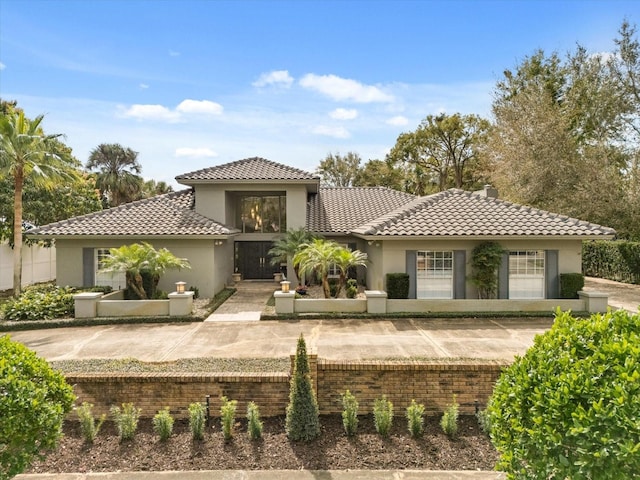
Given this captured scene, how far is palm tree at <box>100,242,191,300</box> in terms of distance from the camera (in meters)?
14.5

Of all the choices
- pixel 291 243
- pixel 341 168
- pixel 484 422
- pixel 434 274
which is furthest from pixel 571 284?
pixel 341 168

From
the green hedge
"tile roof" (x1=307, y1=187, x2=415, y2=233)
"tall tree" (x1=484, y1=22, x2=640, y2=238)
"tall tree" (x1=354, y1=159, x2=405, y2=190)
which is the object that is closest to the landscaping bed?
"tile roof" (x1=307, y1=187, x2=415, y2=233)

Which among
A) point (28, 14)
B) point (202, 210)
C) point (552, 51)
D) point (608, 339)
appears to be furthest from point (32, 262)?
point (552, 51)

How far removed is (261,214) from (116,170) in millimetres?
19696

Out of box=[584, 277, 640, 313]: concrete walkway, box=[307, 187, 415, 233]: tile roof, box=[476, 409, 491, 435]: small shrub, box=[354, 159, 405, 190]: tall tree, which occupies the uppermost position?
box=[354, 159, 405, 190]: tall tree

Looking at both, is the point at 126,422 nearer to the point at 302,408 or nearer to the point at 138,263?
the point at 302,408

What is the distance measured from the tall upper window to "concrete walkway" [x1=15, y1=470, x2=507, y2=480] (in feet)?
56.1

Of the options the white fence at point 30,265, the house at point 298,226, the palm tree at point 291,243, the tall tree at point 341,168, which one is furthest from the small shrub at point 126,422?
the tall tree at point 341,168

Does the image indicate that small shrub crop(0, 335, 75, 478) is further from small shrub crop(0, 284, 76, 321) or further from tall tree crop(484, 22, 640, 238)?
tall tree crop(484, 22, 640, 238)

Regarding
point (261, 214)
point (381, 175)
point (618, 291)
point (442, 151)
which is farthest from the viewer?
point (381, 175)

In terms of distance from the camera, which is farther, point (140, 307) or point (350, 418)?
point (140, 307)

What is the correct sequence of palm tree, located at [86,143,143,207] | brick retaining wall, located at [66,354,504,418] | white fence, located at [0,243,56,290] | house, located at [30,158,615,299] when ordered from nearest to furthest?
brick retaining wall, located at [66,354,504,418] → house, located at [30,158,615,299] → white fence, located at [0,243,56,290] → palm tree, located at [86,143,143,207]

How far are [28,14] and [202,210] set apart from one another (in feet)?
34.5

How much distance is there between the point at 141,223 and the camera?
17.8 metres
